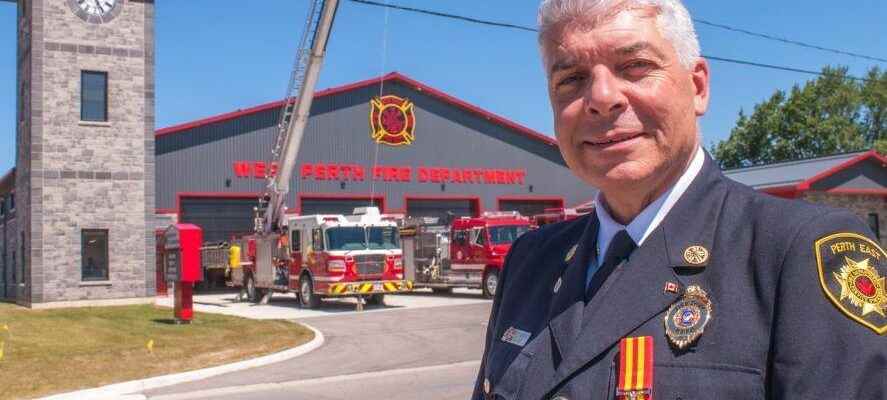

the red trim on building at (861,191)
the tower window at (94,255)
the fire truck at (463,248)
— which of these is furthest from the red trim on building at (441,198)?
the red trim on building at (861,191)

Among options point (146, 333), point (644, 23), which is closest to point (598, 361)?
point (644, 23)

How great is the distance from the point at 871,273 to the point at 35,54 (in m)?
27.3

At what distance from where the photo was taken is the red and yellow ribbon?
160 centimetres

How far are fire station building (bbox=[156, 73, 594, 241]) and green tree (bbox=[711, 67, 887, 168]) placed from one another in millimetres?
31545

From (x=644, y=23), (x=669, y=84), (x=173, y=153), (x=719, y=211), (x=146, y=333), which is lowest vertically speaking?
(x=146, y=333)

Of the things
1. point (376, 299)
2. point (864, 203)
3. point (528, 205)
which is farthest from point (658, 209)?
point (528, 205)

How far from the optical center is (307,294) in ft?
77.5

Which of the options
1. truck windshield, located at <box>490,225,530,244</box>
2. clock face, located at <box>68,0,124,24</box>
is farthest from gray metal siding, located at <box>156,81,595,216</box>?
truck windshield, located at <box>490,225,530,244</box>

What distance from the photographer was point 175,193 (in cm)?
3105

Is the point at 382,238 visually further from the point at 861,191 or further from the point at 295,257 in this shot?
the point at 861,191

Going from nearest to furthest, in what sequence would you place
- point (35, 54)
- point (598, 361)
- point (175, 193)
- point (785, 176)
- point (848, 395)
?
point (848, 395) → point (598, 361) → point (35, 54) → point (175, 193) → point (785, 176)

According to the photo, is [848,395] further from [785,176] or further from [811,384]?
[785,176]

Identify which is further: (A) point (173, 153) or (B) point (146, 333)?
(A) point (173, 153)

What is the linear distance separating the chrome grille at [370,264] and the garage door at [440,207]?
42.7ft
